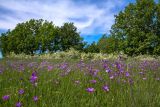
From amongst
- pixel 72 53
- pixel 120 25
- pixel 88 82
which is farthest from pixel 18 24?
pixel 88 82

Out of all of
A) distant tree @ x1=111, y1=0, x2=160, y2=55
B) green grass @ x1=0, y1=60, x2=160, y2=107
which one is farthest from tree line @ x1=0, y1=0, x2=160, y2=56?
green grass @ x1=0, y1=60, x2=160, y2=107

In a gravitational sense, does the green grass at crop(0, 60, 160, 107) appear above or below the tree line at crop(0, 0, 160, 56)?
below

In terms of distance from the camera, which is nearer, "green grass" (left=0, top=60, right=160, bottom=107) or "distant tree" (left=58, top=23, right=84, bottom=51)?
"green grass" (left=0, top=60, right=160, bottom=107)

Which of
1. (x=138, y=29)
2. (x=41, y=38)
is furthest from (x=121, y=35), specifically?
(x=41, y=38)

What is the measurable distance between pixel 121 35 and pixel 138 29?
131 inches

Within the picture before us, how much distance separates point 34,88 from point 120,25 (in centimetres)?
4519

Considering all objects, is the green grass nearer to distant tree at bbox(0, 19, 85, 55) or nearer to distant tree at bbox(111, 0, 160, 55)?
distant tree at bbox(111, 0, 160, 55)

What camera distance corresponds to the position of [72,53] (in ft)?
94.3

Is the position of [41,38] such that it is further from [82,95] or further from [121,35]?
[82,95]

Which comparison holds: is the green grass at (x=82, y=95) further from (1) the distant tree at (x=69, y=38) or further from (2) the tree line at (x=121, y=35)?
(1) the distant tree at (x=69, y=38)

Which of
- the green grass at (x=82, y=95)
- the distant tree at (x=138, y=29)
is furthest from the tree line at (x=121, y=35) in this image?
the green grass at (x=82, y=95)

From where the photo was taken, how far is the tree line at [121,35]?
4622 cm

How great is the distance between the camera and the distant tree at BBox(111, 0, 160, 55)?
45.8m

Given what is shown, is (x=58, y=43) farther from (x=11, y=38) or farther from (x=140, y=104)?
(x=140, y=104)
